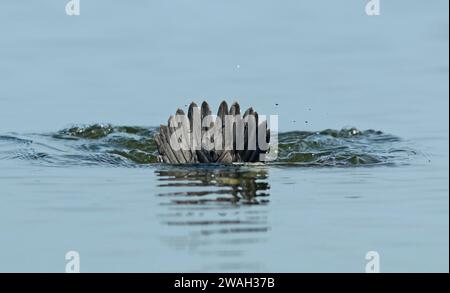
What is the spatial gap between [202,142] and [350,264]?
5.50 meters

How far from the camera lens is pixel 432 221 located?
10391mm

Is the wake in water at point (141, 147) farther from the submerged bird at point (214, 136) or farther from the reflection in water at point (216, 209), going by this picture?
the reflection in water at point (216, 209)

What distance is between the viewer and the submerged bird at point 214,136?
13.8 meters

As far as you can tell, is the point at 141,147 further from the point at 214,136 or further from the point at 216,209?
the point at 216,209

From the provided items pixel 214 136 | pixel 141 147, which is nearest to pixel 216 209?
pixel 214 136

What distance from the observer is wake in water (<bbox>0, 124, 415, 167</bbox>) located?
14.9m

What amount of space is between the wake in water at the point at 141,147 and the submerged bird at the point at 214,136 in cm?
58

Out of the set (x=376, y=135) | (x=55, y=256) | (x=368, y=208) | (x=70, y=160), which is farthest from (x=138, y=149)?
(x=55, y=256)

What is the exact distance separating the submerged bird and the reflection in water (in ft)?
0.72

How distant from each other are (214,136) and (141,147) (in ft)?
9.75

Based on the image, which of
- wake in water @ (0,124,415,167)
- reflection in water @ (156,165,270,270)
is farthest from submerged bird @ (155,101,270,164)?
wake in water @ (0,124,415,167)

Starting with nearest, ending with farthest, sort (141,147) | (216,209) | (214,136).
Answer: (216,209), (214,136), (141,147)

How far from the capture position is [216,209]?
10.7 m

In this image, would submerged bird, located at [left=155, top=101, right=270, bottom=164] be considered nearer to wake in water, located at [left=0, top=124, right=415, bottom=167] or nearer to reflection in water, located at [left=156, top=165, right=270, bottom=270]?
reflection in water, located at [left=156, top=165, right=270, bottom=270]
